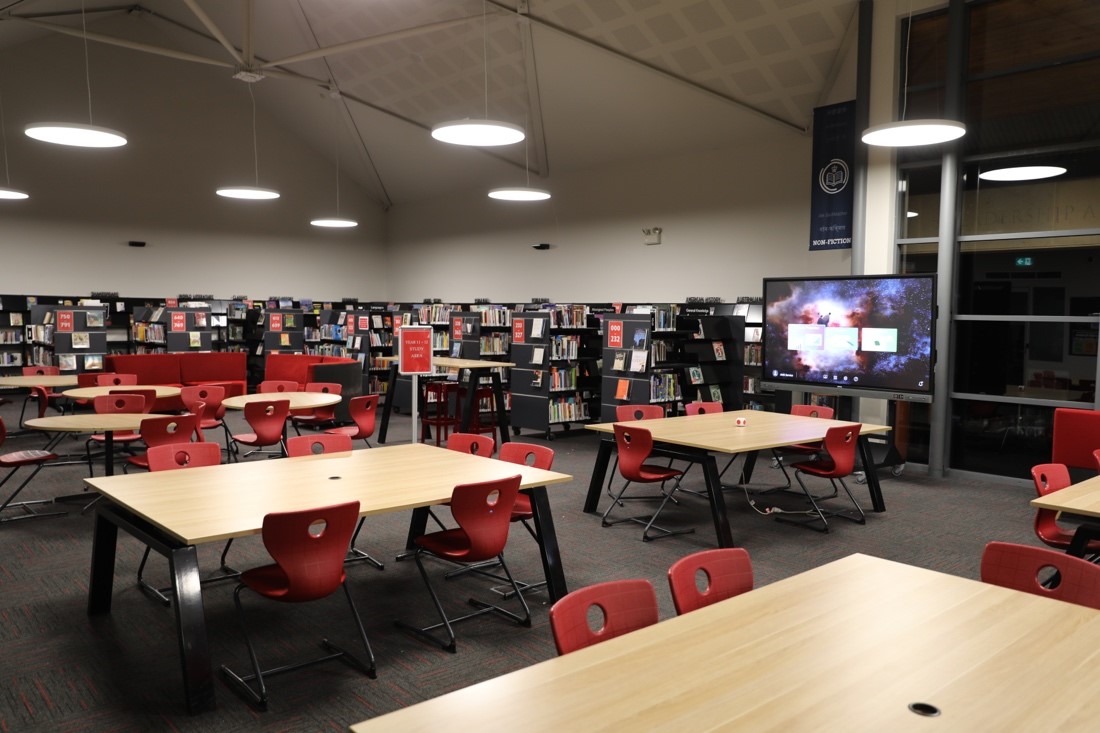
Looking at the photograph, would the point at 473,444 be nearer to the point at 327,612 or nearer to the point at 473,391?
the point at 327,612

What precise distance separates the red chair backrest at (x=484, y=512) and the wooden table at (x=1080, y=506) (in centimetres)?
250

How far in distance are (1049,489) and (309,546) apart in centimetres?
393

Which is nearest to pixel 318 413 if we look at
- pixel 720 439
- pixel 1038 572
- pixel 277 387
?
pixel 277 387

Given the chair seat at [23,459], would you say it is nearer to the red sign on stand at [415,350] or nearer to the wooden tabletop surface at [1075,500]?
the red sign on stand at [415,350]

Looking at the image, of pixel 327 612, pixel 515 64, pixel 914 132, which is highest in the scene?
pixel 515 64

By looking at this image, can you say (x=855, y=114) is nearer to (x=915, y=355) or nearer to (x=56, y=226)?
(x=915, y=355)

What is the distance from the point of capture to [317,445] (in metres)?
4.97

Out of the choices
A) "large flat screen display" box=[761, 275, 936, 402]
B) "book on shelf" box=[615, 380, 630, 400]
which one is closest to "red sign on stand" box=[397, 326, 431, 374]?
"book on shelf" box=[615, 380, 630, 400]

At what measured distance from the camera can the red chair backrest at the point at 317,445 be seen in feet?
16.0

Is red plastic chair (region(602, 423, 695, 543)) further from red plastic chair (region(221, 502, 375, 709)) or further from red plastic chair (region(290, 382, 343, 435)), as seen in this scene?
red plastic chair (region(290, 382, 343, 435))

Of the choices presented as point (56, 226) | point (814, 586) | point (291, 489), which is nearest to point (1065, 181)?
point (814, 586)

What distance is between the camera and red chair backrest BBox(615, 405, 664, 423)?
6711 mm

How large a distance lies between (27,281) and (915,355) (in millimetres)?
15277

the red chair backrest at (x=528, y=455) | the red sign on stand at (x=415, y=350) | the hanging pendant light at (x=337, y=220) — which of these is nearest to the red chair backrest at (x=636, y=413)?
the red sign on stand at (x=415, y=350)
